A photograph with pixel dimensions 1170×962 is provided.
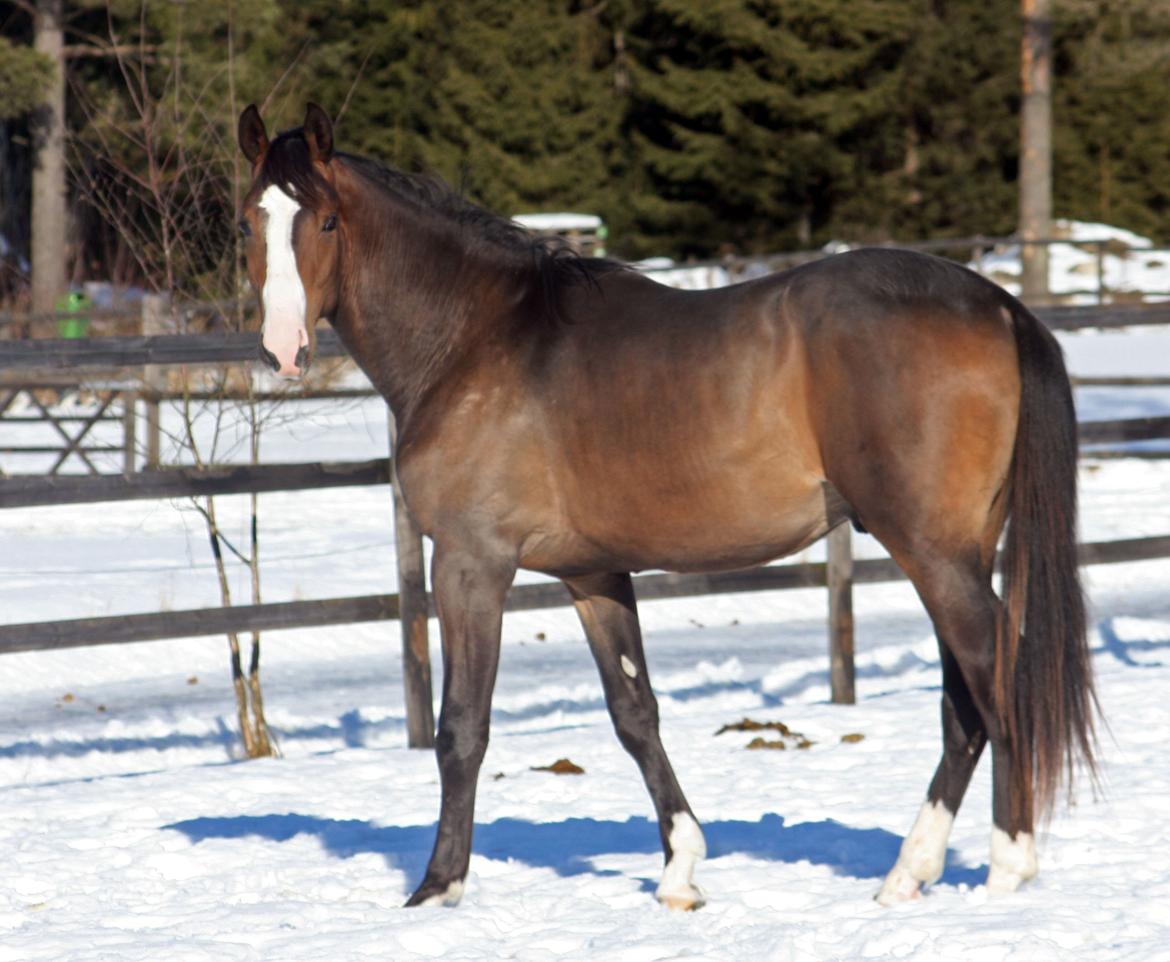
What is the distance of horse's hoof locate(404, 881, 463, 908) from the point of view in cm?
398

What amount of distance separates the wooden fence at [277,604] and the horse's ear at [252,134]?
1778 millimetres

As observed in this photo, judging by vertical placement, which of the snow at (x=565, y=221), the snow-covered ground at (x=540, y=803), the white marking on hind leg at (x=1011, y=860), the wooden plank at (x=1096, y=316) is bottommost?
the snow-covered ground at (x=540, y=803)

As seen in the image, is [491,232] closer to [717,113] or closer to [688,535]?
[688,535]

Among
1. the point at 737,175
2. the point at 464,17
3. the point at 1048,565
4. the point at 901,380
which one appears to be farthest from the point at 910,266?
the point at 464,17

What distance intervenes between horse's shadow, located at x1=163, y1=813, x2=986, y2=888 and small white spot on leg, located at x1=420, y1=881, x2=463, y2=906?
0.34m

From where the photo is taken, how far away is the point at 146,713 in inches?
265

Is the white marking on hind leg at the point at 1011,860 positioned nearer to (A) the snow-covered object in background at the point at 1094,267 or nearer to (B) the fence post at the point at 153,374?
(B) the fence post at the point at 153,374

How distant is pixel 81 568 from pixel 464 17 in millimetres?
26138

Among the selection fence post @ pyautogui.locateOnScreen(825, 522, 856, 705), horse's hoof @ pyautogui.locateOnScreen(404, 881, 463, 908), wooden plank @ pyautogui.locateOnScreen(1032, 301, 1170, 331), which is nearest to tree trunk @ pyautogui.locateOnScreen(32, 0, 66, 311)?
wooden plank @ pyautogui.locateOnScreen(1032, 301, 1170, 331)

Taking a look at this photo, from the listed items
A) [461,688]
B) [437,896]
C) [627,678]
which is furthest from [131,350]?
[437,896]

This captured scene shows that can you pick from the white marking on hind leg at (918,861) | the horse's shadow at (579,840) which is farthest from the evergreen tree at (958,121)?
the white marking on hind leg at (918,861)

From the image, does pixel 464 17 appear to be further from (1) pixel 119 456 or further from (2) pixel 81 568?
(2) pixel 81 568

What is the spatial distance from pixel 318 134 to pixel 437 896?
1.96m

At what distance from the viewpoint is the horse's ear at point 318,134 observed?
155 inches
